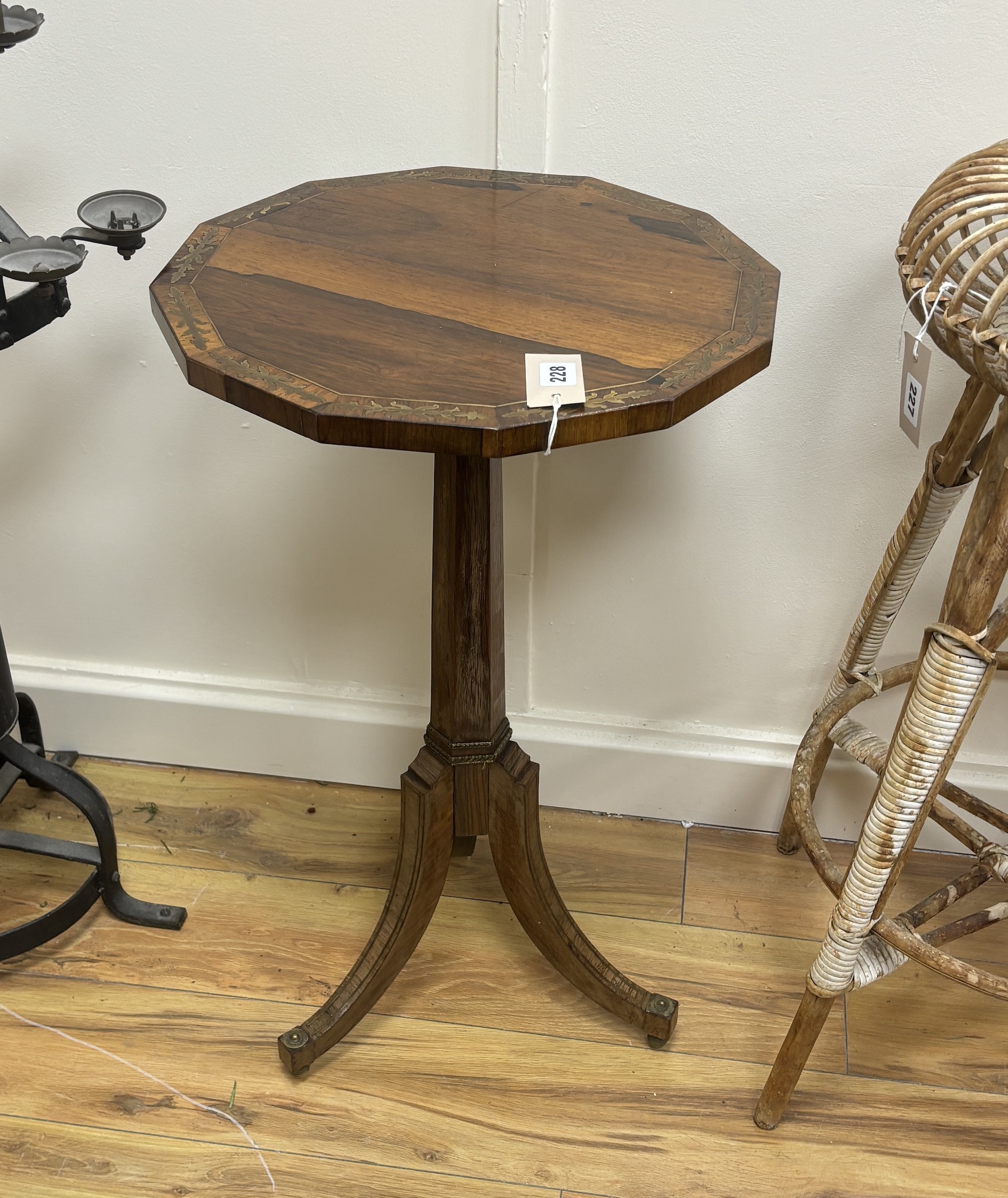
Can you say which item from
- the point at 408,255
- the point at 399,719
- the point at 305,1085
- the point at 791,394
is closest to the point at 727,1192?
the point at 305,1085

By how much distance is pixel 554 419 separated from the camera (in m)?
0.91

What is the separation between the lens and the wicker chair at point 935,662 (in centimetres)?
102

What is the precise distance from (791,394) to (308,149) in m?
0.67

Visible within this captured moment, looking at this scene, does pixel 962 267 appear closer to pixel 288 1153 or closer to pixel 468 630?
pixel 468 630

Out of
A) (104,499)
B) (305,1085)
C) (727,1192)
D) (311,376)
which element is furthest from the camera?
(104,499)

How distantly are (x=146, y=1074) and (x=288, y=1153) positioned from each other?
213 mm

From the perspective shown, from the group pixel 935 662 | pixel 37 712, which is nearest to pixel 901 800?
pixel 935 662

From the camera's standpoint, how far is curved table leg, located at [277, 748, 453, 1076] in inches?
53.5

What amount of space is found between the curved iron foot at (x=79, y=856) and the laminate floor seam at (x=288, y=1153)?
24cm

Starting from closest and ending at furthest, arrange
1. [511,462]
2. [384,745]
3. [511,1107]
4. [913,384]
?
1. [913,384]
2. [511,1107]
3. [511,462]
4. [384,745]

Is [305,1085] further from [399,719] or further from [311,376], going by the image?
[311,376]

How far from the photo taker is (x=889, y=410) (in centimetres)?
146

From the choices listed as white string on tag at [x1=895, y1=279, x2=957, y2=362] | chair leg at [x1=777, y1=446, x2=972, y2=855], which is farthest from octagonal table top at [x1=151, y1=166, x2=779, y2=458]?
chair leg at [x1=777, y1=446, x2=972, y2=855]

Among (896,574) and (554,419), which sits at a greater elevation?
(554,419)
